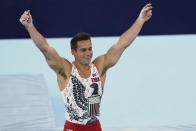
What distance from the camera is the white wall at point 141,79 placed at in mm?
8000

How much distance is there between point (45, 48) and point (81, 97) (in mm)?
608

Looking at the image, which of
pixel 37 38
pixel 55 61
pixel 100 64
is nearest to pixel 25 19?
pixel 37 38

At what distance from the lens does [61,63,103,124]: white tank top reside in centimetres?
491

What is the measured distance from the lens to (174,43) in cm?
Result: 1235

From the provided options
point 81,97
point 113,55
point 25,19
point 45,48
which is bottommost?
point 81,97

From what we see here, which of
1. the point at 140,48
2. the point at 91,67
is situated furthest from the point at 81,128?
the point at 140,48

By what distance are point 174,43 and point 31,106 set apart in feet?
17.5

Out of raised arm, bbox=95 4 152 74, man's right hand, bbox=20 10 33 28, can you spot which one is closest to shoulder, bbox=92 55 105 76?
raised arm, bbox=95 4 152 74

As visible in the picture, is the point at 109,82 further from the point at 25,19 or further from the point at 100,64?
the point at 25,19

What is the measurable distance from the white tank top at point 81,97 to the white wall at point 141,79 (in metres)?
2.58

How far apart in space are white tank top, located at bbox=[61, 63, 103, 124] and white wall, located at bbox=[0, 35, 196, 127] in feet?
8.47

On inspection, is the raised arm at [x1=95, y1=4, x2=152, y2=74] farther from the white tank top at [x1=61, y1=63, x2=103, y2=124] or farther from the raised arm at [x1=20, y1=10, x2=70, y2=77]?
the raised arm at [x1=20, y1=10, x2=70, y2=77]

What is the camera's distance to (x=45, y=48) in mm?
4738

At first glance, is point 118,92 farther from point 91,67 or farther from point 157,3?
point 91,67
